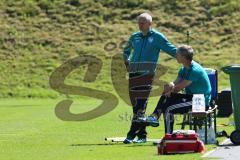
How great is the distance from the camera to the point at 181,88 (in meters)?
14.7

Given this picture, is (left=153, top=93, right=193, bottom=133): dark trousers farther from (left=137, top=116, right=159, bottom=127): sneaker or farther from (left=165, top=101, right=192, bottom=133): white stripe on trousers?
(left=137, top=116, right=159, bottom=127): sneaker

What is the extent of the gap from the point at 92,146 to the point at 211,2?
44.1 meters

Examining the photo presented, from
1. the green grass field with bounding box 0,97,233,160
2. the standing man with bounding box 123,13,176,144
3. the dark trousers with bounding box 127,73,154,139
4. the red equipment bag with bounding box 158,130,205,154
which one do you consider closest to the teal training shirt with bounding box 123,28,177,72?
the standing man with bounding box 123,13,176,144

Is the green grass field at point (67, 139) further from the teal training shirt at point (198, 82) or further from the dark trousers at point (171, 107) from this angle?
the teal training shirt at point (198, 82)

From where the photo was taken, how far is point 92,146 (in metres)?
14.8

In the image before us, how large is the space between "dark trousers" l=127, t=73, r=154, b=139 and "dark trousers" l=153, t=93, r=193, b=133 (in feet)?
3.29

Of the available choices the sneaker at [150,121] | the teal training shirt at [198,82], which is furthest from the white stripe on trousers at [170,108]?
the teal training shirt at [198,82]

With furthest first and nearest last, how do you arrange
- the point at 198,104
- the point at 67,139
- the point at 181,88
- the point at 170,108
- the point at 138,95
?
the point at 67,139 → the point at 138,95 → the point at 181,88 → the point at 170,108 → the point at 198,104

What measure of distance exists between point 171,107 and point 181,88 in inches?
14.1

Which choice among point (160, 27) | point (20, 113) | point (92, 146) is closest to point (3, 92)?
point (160, 27)

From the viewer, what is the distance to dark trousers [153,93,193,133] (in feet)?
47.9

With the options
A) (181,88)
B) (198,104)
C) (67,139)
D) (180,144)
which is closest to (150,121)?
(181,88)

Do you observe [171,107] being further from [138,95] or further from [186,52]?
[138,95]

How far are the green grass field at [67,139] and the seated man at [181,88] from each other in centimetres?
53
